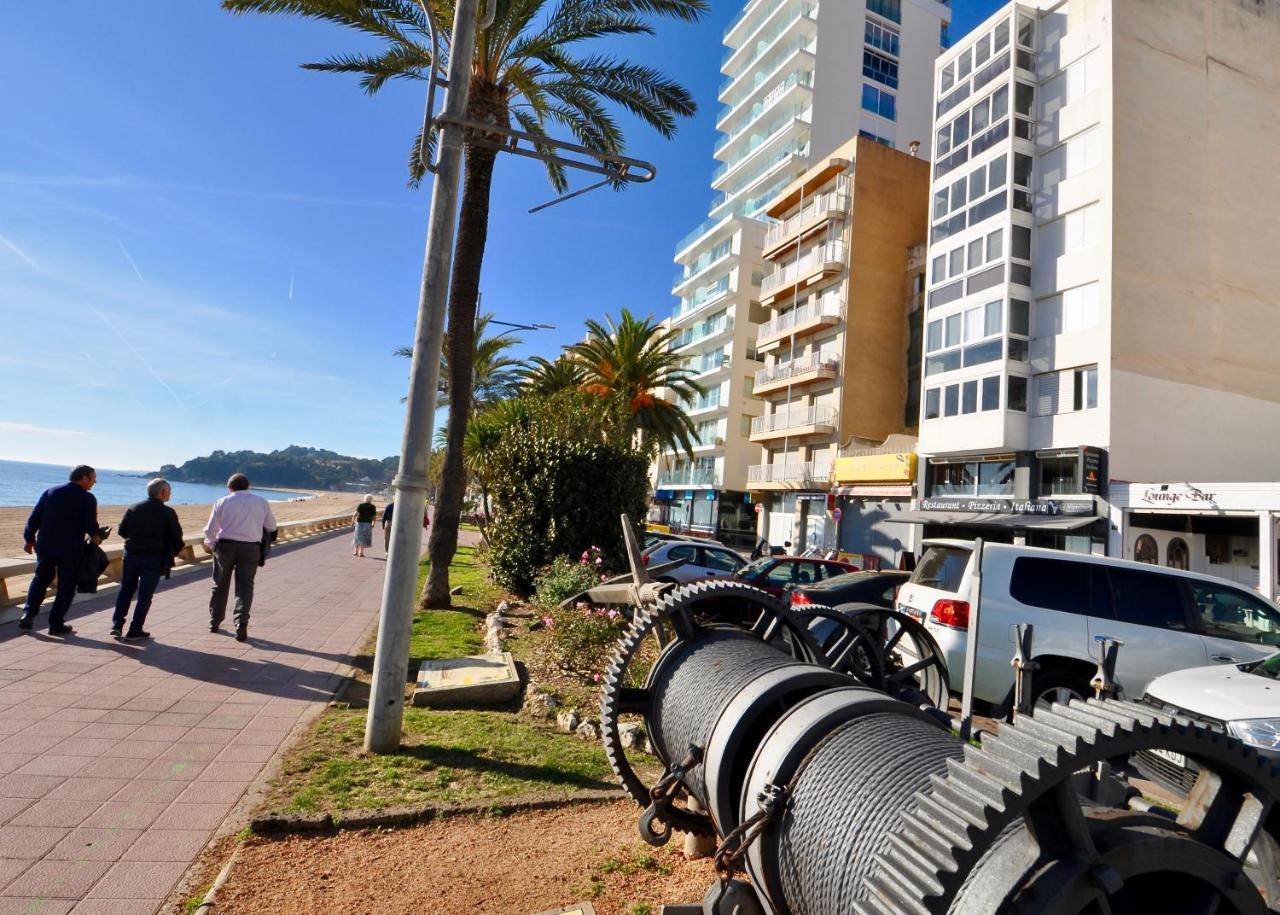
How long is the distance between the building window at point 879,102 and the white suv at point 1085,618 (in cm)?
4860

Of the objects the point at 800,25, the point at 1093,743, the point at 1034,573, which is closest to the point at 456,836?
the point at 1093,743

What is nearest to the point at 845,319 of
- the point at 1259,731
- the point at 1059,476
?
the point at 1059,476

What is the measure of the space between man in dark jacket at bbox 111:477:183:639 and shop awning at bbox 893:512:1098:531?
22981 mm

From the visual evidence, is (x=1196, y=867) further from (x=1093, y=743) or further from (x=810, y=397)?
(x=810, y=397)

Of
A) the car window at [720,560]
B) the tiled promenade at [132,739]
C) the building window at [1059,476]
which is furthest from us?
the building window at [1059,476]

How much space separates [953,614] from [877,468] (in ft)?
86.0

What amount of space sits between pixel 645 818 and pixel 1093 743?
1.52 metres

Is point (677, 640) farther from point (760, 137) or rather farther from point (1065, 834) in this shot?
point (760, 137)

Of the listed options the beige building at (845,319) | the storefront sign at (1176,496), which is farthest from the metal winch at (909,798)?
the beige building at (845,319)

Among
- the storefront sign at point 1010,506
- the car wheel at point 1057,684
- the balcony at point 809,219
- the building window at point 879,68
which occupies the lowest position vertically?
the car wheel at point 1057,684

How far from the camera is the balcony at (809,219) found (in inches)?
1462

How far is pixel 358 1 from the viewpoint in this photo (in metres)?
10.9

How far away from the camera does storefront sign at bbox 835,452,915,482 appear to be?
3016 cm

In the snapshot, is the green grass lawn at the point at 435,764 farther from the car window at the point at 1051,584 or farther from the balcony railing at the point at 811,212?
the balcony railing at the point at 811,212
